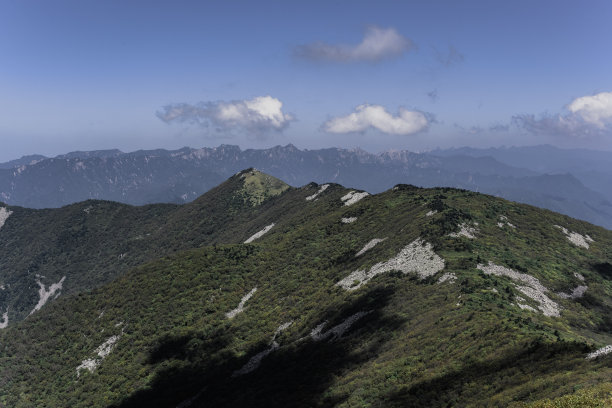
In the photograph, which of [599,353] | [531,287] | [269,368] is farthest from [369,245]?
[599,353]

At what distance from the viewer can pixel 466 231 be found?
80625mm

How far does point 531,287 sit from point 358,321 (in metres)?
28.9

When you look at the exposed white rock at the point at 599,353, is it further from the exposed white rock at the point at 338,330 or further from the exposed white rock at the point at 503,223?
the exposed white rock at the point at 503,223

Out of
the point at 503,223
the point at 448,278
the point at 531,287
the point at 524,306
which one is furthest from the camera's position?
the point at 503,223

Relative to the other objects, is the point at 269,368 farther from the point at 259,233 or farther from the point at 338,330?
the point at 259,233

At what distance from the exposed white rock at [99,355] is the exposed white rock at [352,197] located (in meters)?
96.0

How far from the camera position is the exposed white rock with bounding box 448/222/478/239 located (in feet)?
254

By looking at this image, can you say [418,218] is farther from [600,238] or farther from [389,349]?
[389,349]

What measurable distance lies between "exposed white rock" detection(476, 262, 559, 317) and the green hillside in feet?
1.21

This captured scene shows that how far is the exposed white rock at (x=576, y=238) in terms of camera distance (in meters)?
87.4

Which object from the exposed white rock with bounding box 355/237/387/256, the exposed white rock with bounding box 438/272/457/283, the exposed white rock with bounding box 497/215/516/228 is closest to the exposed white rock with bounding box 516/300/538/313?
the exposed white rock with bounding box 438/272/457/283

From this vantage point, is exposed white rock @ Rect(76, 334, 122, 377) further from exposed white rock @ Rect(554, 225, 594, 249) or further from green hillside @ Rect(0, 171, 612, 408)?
exposed white rock @ Rect(554, 225, 594, 249)

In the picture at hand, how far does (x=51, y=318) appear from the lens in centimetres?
11119

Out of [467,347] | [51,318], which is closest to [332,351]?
[467,347]
